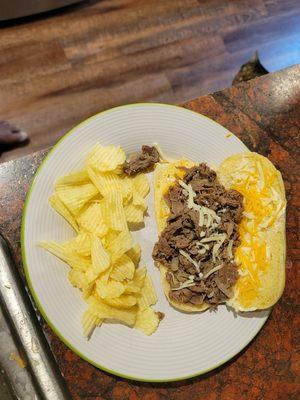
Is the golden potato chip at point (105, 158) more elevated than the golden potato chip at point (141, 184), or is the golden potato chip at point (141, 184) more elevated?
the golden potato chip at point (105, 158)

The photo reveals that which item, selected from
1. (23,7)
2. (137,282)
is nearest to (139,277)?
(137,282)

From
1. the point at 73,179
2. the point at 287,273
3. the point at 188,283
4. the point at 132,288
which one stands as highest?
the point at 73,179

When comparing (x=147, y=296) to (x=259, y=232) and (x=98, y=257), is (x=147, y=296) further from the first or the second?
(x=259, y=232)

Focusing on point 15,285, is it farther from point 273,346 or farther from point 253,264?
point 273,346

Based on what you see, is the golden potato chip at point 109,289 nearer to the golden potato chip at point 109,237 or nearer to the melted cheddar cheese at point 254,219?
the golden potato chip at point 109,237

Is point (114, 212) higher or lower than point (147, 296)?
higher

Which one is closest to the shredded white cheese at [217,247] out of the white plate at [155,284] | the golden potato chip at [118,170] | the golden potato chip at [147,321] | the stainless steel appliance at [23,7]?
the white plate at [155,284]
